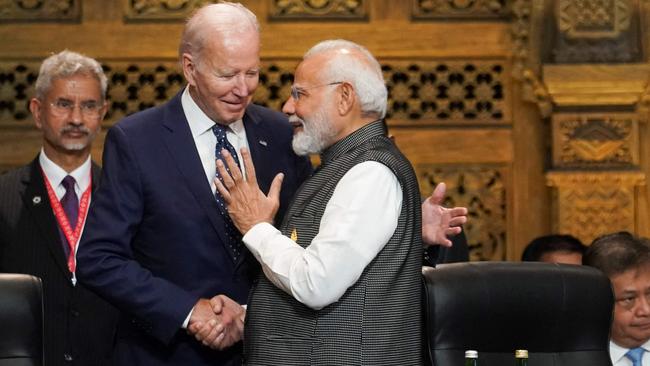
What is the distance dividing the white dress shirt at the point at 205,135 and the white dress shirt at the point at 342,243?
0.42 m

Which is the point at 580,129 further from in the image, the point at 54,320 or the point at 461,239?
the point at 54,320

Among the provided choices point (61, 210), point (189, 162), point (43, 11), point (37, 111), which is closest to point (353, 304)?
point (189, 162)

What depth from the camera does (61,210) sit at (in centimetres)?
441

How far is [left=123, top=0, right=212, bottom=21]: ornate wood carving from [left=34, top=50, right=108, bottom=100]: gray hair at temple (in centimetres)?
88

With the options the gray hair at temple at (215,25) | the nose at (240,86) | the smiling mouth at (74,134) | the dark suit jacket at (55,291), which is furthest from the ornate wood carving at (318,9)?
the nose at (240,86)

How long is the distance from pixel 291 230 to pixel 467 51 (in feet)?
8.07

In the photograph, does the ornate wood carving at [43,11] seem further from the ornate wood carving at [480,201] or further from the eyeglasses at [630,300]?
the eyeglasses at [630,300]

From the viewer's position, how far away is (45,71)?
15.4ft

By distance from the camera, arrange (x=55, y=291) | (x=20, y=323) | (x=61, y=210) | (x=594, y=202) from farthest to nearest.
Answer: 1. (x=594, y=202)
2. (x=61, y=210)
3. (x=55, y=291)
4. (x=20, y=323)

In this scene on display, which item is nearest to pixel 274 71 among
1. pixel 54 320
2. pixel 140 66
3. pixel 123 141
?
pixel 140 66

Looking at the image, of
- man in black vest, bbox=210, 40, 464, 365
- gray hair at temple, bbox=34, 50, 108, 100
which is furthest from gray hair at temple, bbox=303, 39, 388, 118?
gray hair at temple, bbox=34, 50, 108, 100

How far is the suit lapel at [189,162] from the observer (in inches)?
139

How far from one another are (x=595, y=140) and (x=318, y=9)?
1225 millimetres

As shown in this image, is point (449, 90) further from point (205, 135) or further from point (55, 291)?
point (205, 135)
